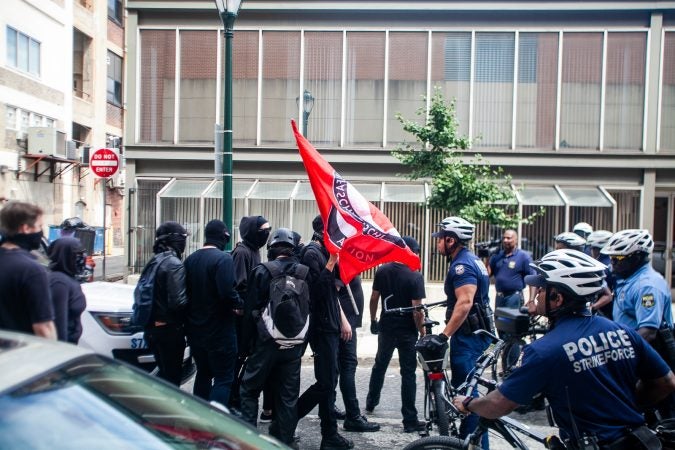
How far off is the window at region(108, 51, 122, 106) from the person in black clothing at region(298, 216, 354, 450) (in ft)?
108

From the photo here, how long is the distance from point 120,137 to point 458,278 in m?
34.2

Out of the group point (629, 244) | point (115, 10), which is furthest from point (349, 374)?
point (115, 10)

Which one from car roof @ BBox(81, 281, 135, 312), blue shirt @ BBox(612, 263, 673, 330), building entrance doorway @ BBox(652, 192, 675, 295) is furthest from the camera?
building entrance doorway @ BBox(652, 192, 675, 295)

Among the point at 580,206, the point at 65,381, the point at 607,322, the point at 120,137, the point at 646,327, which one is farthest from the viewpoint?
the point at 120,137

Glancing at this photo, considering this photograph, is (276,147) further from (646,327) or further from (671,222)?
(646,327)

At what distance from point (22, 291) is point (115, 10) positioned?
35736 mm

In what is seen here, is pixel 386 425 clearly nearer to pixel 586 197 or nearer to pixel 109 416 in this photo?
pixel 109 416

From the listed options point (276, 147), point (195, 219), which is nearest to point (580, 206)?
point (276, 147)

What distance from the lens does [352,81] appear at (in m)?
16.6

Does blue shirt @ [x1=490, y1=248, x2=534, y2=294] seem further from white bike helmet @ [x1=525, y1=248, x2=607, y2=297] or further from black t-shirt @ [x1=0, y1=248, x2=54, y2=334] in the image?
black t-shirt @ [x1=0, y1=248, x2=54, y2=334]

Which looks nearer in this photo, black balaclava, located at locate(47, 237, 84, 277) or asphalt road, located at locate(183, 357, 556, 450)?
black balaclava, located at locate(47, 237, 84, 277)

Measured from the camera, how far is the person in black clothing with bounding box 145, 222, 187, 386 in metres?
5.64

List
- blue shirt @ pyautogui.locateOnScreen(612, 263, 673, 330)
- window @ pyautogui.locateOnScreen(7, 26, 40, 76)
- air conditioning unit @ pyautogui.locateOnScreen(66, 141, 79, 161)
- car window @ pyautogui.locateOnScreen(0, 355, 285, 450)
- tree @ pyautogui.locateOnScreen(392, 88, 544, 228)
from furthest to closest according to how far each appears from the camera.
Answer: air conditioning unit @ pyautogui.locateOnScreen(66, 141, 79, 161) < window @ pyautogui.locateOnScreen(7, 26, 40, 76) < tree @ pyautogui.locateOnScreen(392, 88, 544, 228) < blue shirt @ pyautogui.locateOnScreen(612, 263, 673, 330) < car window @ pyautogui.locateOnScreen(0, 355, 285, 450)

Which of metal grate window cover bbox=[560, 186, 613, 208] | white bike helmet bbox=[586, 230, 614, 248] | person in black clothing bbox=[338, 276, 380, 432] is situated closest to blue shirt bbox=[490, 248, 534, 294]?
white bike helmet bbox=[586, 230, 614, 248]
